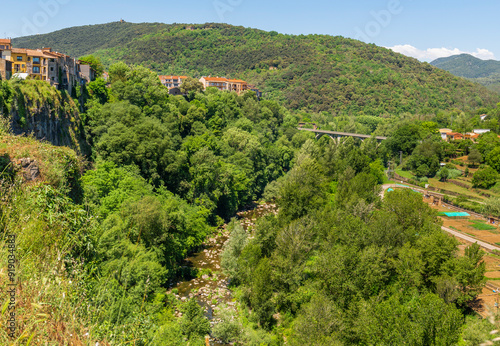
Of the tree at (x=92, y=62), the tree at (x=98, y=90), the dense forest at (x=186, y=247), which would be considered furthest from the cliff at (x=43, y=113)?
the tree at (x=92, y=62)

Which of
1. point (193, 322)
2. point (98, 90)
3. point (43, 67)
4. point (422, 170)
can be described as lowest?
point (193, 322)

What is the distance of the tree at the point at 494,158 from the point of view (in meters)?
61.3

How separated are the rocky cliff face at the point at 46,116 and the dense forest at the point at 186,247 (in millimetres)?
532

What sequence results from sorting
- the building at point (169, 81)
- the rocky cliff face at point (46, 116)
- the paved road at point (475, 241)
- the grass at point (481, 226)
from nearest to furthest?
the rocky cliff face at point (46, 116)
the paved road at point (475, 241)
the grass at point (481, 226)
the building at point (169, 81)

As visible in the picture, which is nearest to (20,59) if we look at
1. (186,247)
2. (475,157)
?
(186,247)

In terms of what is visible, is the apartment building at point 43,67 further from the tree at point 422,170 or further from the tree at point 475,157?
the tree at point 475,157

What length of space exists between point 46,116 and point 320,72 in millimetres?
146872

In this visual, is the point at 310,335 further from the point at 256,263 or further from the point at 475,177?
the point at 475,177

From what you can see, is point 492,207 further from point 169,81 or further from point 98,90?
point 169,81

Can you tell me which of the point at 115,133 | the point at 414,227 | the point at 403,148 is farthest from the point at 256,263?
the point at 403,148

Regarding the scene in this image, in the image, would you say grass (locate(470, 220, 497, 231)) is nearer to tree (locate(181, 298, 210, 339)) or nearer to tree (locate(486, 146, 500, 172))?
tree (locate(486, 146, 500, 172))

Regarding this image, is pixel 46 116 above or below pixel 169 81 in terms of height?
below

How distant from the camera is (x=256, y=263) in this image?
28.2 metres

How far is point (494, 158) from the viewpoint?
61.9 meters
